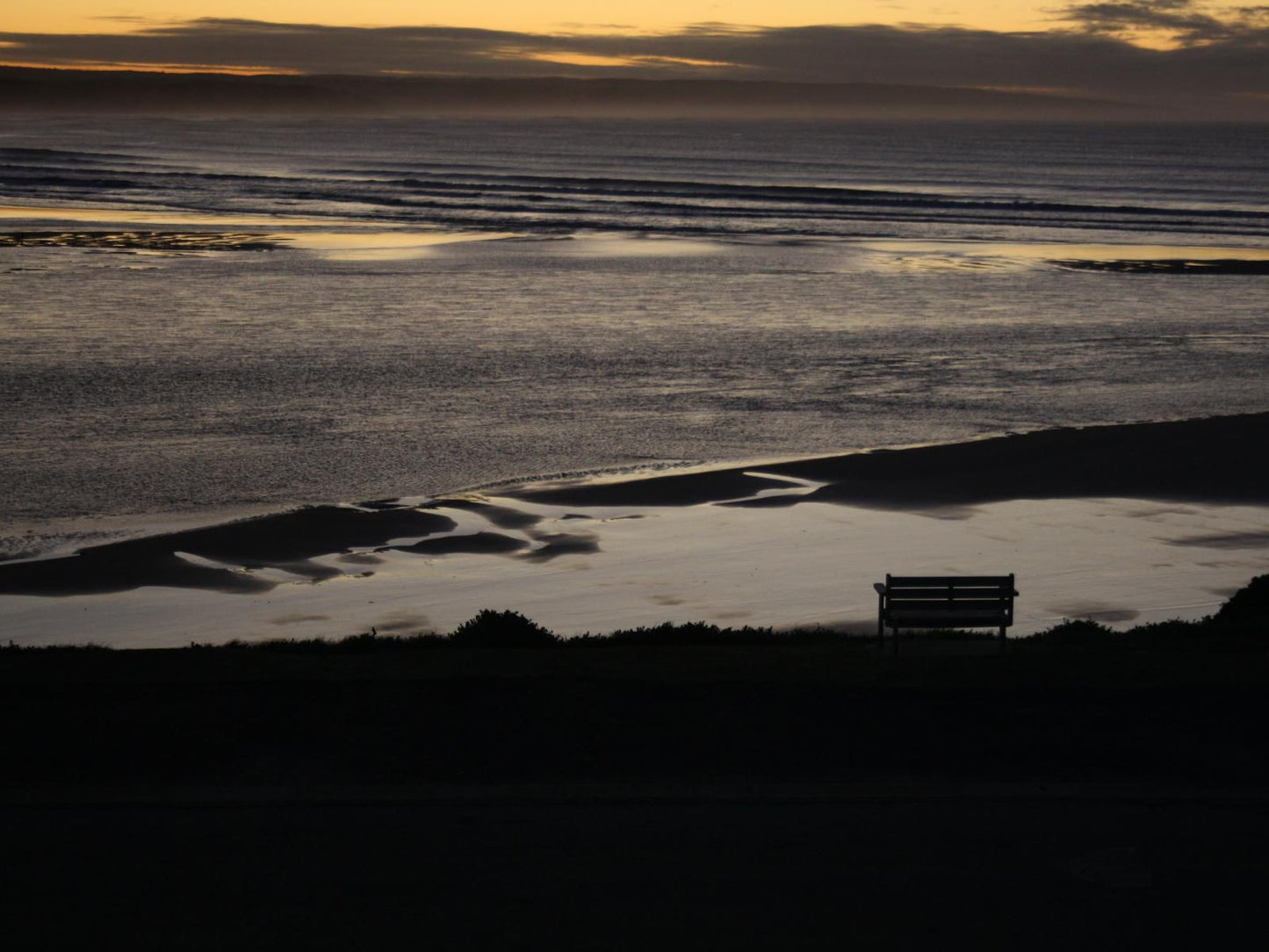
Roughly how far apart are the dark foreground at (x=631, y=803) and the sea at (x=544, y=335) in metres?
7.84

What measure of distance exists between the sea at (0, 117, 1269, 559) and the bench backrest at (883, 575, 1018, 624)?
8.50 meters

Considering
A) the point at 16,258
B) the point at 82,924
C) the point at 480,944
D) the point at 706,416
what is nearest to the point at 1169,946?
the point at 480,944

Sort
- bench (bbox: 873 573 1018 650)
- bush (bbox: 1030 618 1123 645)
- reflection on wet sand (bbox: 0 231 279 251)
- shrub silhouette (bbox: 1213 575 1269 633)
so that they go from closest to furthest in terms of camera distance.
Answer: bench (bbox: 873 573 1018 650)
bush (bbox: 1030 618 1123 645)
shrub silhouette (bbox: 1213 575 1269 633)
reflection on wet sand (bbox: 0 231 279 251)

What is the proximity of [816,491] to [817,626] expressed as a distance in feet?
17.7

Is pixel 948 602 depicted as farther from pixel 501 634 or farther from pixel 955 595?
pixel 501 634

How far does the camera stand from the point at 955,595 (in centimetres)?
1077

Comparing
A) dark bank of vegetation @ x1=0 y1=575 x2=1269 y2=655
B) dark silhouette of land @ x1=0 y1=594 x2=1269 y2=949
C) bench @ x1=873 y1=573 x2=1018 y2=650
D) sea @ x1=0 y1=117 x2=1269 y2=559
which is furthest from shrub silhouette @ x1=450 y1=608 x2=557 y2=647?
sea @ x1=0 y1=117 x2=1269 y2=559

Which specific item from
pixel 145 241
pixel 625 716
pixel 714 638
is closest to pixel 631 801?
pixel 625 716

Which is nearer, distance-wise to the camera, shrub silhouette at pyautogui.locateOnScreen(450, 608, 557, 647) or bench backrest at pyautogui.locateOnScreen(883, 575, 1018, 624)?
bench backrest at pyautogui.locateOnScreen(883, 575, 1018, 624)

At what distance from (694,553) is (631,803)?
784 centimetres

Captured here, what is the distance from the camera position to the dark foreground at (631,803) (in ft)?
20.2

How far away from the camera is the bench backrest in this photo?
420 inches

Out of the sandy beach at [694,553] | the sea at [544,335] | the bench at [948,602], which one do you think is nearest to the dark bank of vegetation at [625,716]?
the bench at [948,602]

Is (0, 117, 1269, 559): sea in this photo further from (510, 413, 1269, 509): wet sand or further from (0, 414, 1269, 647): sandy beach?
(0, 414, 1269, 647): sandy beach
